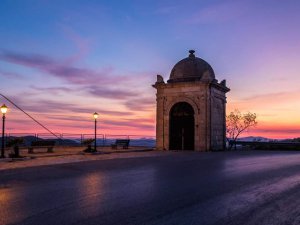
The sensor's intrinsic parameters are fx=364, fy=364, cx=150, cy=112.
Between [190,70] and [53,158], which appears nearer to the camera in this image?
[53,158]

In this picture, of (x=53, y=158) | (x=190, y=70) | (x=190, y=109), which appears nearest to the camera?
(x=53, y=158)

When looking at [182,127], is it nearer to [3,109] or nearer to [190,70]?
[190,70]

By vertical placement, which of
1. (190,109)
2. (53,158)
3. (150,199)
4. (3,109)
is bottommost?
(150,199)

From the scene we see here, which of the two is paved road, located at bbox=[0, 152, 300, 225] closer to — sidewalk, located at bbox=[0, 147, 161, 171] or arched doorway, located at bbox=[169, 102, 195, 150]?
sidewalk, located at bbox=[0, 147, 161, 171]

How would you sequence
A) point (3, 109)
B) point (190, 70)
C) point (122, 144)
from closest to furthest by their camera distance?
point (3, 109)
point (190, 70)
point (122, 144)

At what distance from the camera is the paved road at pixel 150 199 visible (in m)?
6.75

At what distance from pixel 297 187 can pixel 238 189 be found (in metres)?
1.92

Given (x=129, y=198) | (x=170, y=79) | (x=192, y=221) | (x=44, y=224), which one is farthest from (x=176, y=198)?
(x=170, y=79)

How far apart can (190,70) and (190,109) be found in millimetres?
3830

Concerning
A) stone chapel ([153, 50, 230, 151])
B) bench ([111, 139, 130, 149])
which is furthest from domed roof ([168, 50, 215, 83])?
bench ([111, 139, 130, 149])

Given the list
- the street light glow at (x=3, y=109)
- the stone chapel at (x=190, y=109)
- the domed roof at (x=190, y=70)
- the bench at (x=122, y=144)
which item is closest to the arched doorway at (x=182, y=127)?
the stone chapel at (x=190, y=109)

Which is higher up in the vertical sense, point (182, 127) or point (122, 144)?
point (182, 127)

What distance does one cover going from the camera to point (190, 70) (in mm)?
34094

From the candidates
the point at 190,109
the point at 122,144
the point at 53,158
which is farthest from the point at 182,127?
the point at 53,158
